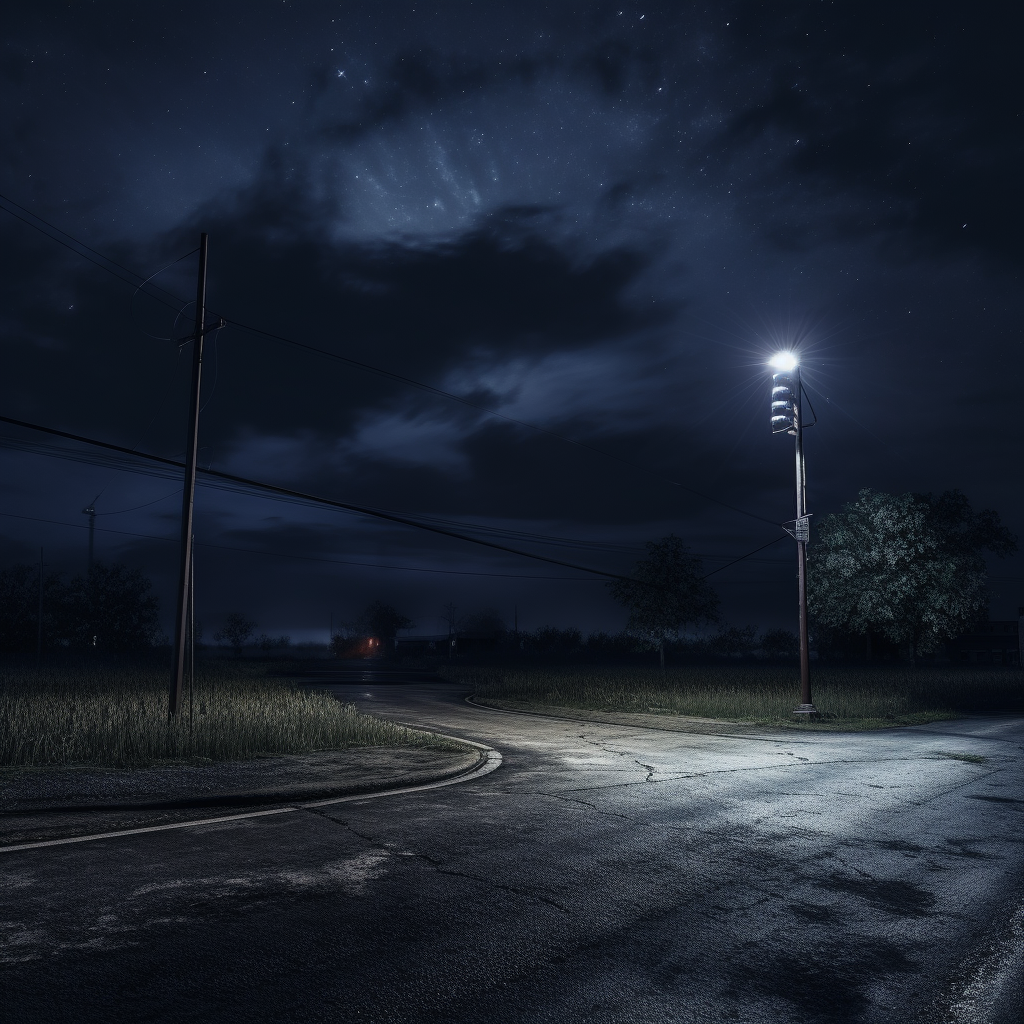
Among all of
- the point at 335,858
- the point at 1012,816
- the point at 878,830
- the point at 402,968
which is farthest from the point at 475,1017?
the point at 1012,816

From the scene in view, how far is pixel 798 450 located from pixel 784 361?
271 centimetres

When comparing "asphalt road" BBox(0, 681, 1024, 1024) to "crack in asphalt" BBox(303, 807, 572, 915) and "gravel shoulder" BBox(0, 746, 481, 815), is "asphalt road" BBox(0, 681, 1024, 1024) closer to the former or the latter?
"crack in asphalt" BBox(303, 807, 572, 915)

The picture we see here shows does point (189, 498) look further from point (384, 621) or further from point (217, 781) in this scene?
point (384, 621)

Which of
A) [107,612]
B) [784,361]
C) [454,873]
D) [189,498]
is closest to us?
[454,873]

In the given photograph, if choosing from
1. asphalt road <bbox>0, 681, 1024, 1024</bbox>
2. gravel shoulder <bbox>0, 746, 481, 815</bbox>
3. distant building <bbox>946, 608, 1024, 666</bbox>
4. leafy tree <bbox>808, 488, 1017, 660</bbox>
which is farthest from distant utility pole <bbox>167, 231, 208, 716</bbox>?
distant building <bbox>946, 608, 1024, 666</bbox>

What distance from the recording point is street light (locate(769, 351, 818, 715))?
1970cm

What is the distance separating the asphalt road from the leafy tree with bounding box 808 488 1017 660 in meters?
34.1

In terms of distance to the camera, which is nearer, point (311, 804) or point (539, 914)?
point (539, 914)

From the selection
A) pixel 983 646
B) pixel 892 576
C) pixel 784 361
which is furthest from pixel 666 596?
pixel 983 646

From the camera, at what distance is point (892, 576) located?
132 feet

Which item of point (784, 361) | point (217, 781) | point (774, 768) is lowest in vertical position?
point (774, 768)

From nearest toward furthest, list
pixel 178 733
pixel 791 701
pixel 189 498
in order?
1. pixel 178 733
2. pixel 189 498
3. pixel 791 701

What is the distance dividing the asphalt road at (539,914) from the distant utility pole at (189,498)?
6.96 metres

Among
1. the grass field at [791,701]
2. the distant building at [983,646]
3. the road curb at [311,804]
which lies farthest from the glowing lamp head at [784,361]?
the distant building at [983,646]
